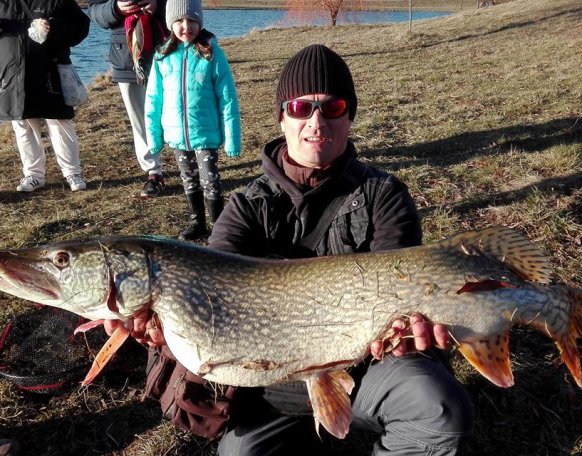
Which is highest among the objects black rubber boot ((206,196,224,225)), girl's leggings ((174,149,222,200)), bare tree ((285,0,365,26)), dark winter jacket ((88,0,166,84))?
bare tree ((285,0,365,26))

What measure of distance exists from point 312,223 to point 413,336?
72cm

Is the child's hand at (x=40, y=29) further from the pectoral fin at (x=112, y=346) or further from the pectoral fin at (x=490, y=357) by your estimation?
the pectoral fin at (x=490, y=357)

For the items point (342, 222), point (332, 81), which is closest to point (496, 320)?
point (342, 222)

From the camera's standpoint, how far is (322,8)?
92.9 feet

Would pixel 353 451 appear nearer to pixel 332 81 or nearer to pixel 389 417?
pixel 389 417

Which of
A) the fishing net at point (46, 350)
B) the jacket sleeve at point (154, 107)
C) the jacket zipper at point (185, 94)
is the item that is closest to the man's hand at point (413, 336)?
the fishing net at point (46, 350)

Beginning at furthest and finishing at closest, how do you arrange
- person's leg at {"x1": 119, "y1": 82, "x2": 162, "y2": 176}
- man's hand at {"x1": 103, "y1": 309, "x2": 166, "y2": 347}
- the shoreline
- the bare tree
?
the shoreline < the bare tree < person's leg at {"x1": 119, "y1": 82, "x2": 162, "y2": 176} < man's hand at {"x1": 103, "y1": 309, "x2": 166, "y2": 347}

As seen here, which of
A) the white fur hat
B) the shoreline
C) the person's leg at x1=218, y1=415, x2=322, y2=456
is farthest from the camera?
the shoreline

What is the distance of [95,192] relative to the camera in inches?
202

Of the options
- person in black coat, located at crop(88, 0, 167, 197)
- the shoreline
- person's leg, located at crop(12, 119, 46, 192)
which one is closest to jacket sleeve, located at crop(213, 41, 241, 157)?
person in black coat, located at crop(88, 0, 167, 197)

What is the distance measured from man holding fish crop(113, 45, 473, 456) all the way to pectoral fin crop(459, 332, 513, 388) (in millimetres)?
125

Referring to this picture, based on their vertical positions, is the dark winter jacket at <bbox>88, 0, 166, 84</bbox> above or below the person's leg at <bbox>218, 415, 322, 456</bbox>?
above

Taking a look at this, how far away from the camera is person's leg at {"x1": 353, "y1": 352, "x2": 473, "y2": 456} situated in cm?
183

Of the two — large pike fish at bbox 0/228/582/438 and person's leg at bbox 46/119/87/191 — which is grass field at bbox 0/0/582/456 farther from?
large pike fish at bbox 0/228/582/438
